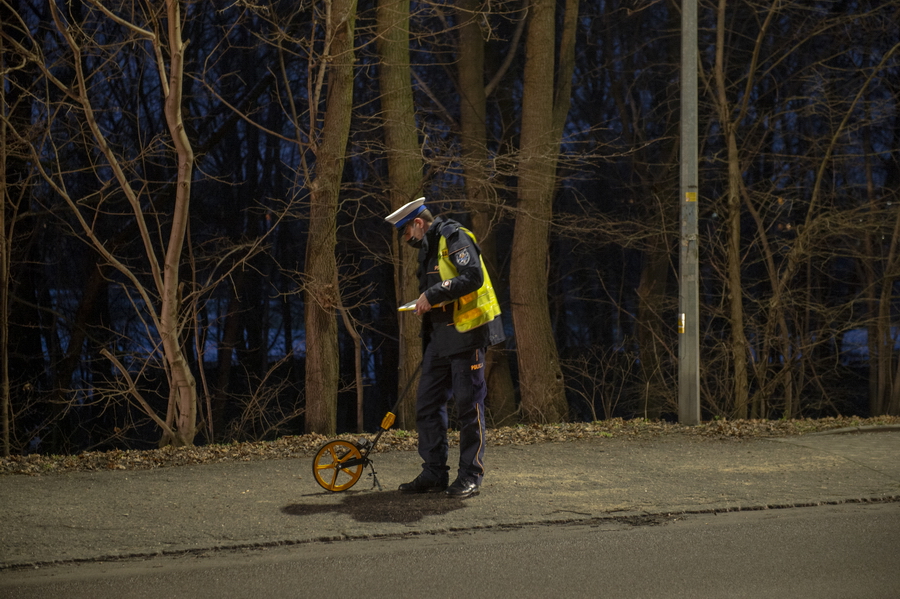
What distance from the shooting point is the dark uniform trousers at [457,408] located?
6207mm

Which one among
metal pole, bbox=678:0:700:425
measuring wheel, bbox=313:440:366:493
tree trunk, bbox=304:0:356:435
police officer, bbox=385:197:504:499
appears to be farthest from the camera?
tree trunk, bbox=304:0:356:435

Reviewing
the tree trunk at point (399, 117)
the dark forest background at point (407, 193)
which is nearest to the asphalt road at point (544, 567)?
the dark forest background at point (407, 193)

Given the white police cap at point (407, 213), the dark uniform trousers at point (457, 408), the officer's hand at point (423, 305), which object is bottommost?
the dark uniform trousers at point (457, 408)

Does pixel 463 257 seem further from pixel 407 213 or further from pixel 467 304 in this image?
pixel 407 213

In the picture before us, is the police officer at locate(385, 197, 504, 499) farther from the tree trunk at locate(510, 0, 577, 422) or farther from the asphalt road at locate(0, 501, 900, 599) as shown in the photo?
the tree trunk at locate(510, 0, 577, 422)

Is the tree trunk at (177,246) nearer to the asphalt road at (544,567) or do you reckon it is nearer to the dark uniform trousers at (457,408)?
the dark uniform trousers at (457,408)

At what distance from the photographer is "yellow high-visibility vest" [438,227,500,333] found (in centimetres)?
609

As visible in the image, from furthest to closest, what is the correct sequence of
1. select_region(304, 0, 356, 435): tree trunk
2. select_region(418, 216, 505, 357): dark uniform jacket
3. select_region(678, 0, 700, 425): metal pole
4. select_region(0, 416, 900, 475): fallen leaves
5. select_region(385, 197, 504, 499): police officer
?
select_region(304, 0, 356, 435): tree trunk, select_region(678, 0, 700, 425): metal pole, select_region(0, 416, 900, 475): fallen leaves, select_region(385, 197, 504, 499): police officer, select_region(418, 216, 505, 357): dark uniform jacket

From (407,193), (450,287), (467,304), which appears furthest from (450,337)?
(407,193)

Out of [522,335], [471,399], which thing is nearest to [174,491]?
[471,399]

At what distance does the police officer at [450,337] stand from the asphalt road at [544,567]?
0.92 metres

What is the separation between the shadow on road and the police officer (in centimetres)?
14

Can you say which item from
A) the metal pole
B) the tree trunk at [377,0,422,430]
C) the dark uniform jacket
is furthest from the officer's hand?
the tree trunk at [377,0,422,430]

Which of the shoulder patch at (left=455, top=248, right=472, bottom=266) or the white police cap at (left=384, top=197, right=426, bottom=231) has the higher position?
the white police cap at (left=384, top=197, right=426, bottom=231)
